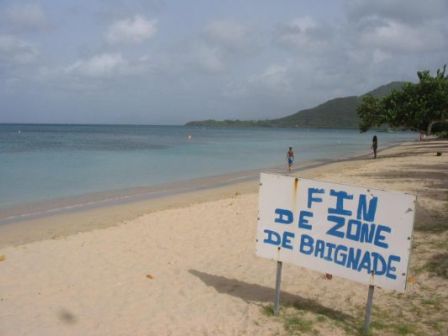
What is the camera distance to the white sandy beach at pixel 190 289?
16.2ft

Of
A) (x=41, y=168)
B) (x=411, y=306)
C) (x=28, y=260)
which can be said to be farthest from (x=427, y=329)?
(x=41, y=168)

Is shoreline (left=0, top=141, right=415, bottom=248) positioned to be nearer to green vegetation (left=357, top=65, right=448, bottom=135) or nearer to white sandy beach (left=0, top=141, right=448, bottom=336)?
white sandy beach (left=0, top=141, right=448, bottom=336)

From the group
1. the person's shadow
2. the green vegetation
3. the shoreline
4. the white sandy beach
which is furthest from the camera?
the green vegetation

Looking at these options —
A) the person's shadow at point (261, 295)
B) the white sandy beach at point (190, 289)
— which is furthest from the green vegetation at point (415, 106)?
the person's shadow at point (261, 295)

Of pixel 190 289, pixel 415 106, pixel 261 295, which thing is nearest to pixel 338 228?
pixel 261 295

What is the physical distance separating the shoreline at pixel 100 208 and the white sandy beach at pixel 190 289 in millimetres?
2047

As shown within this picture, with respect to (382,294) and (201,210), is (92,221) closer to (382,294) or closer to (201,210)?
(201,210)

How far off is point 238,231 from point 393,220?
526 centimetres

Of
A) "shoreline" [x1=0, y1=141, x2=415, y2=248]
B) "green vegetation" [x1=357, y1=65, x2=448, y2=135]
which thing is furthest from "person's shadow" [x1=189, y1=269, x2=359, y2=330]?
"green vegetation" [x1=357, y1=65, x2=448, y2=135]

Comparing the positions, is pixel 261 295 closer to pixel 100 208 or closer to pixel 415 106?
pixel 100 208

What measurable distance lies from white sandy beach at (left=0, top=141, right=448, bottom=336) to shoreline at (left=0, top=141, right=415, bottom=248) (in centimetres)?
205

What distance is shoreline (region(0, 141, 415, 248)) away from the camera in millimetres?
11359

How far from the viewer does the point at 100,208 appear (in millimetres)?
14883

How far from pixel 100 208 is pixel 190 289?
9.51 metres
